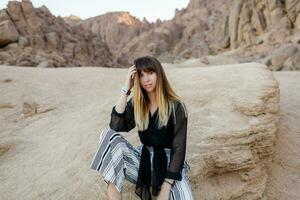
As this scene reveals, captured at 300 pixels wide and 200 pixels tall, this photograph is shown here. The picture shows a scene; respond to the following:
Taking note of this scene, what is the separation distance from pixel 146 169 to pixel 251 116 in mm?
2315

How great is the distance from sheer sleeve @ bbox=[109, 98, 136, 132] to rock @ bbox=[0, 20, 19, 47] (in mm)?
29911

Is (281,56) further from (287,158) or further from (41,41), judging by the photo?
(41,41)

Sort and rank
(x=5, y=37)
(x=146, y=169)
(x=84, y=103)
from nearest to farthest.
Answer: (x=146, y=169) < (x=84, y=103) < (x=5, y=37)

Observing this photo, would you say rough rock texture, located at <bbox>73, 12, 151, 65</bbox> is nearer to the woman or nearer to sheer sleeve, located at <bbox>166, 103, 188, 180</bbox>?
the woman

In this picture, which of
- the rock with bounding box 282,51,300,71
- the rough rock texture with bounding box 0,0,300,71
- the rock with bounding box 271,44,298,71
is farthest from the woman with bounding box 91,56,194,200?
the rock with bounding box 271,44,298,71

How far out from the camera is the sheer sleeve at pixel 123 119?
384 cm

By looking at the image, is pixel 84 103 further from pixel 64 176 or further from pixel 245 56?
pixel 245 56

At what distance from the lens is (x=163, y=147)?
11.9ft

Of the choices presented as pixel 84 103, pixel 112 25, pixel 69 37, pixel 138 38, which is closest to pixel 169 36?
pixel 138 38

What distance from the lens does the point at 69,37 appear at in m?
38.2

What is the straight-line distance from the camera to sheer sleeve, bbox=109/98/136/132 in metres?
3.84

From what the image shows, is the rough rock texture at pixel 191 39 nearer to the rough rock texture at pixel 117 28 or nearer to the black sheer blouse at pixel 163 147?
the rough rock texture at pixel 117 28

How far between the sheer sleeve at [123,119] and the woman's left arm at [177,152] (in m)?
0.60

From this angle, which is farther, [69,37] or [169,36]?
[169,36]
